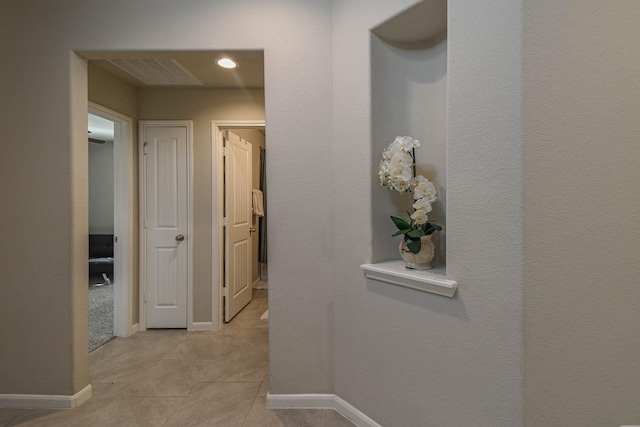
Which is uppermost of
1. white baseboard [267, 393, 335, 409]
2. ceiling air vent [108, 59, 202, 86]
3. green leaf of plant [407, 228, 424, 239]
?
ceiling air vent [108, 59, 202, 86]

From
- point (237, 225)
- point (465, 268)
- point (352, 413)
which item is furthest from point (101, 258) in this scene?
point (465, 268)

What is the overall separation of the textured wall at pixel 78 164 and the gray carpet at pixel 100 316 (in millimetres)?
1024

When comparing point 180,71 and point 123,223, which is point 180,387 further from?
point 180,71

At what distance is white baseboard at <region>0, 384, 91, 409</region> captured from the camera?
2039mm

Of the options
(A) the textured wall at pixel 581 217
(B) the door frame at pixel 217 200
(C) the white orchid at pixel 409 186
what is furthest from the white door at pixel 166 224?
(A) the textured wall at pixel 581 217

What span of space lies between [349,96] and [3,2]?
224cm

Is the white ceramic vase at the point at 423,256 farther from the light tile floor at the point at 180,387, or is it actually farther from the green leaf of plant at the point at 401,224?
the light tile floor at the point at 180,387

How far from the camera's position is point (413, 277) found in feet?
4.97

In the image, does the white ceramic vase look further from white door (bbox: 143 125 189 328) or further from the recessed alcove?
white door (bbox: 143 125 189 328)

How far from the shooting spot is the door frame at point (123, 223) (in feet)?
10.2

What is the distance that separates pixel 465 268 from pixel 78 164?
233 centimetres

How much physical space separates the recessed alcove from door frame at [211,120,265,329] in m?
1.73

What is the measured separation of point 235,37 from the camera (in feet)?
6.61

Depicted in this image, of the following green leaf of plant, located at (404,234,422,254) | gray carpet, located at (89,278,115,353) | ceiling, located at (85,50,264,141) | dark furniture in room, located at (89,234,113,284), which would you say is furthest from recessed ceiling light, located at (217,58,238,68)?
dark furniture in room, located at (89,234,113,284)
